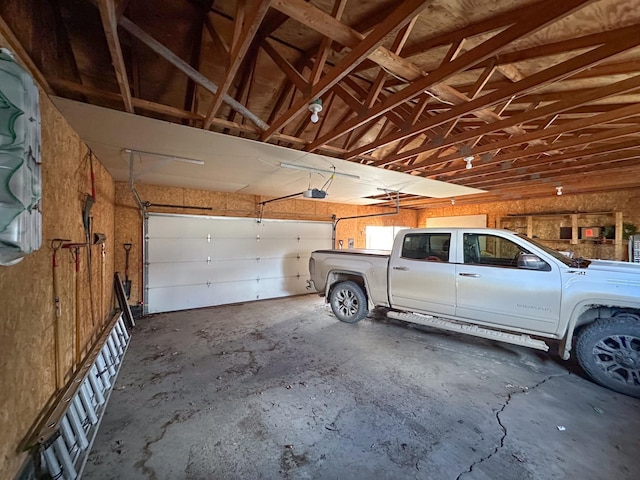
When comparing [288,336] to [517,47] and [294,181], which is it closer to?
[294,181]

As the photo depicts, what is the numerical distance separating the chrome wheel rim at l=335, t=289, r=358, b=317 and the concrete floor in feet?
3.05

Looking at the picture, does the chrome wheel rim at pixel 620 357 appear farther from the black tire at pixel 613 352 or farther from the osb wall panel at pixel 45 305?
the osb wall panel at pixel 45 305

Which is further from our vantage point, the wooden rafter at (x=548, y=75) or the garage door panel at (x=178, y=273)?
the garage door panel at (x=178, y=273)

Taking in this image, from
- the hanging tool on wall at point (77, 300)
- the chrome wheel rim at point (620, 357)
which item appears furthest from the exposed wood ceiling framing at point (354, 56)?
the chrome wheel rim at point (620, 357)

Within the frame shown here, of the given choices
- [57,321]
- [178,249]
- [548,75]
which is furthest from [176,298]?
[548,75]

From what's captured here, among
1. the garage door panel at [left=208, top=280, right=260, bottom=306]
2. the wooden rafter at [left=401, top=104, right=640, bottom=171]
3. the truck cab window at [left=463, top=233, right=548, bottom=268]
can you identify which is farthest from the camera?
the garage door panel at [left=208, top=280, right=260, bottom=306]

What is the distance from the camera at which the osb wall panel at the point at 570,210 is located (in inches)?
224

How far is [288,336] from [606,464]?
3391 millimetres

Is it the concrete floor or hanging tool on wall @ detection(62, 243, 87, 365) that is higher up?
hanging tool on wall @ detection(62, 243, 87, 365)

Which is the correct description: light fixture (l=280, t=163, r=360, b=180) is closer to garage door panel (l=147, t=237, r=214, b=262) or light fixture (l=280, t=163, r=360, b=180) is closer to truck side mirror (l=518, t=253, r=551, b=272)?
truck side mirror (l=518, t=253, r=551, b=272)

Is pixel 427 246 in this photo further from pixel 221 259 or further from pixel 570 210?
pixel 570 210

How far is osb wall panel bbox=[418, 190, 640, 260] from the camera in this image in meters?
5.70

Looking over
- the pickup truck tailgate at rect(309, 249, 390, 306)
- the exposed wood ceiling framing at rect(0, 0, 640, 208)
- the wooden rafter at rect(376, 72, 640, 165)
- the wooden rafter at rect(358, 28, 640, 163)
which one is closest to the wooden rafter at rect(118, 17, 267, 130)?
the exposed wood ceiling framing at rect(0, 0, 640, 208)

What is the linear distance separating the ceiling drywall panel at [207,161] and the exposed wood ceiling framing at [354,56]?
177 millimetres
